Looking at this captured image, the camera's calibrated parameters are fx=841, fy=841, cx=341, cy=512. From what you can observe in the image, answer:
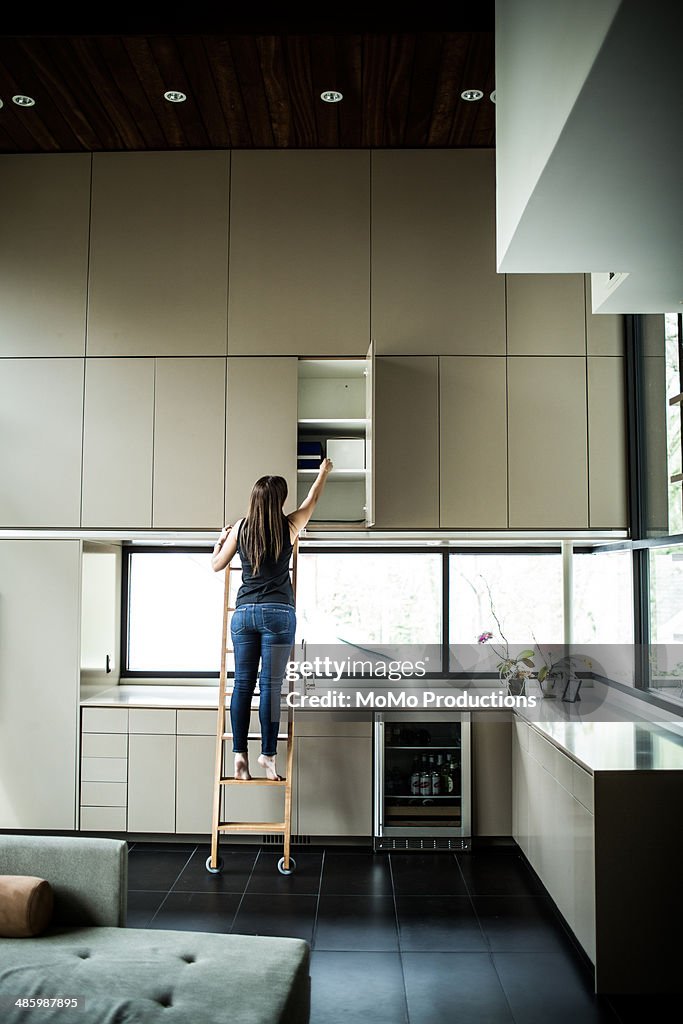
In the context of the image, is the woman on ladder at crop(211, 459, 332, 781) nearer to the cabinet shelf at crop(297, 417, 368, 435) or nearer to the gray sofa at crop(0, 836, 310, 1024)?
the cabinet shelf at crop(297, 417, 368, 435)

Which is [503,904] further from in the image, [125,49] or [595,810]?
[125,49]

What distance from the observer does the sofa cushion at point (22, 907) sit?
2.46 m

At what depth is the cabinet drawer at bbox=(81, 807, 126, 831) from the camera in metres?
4.62

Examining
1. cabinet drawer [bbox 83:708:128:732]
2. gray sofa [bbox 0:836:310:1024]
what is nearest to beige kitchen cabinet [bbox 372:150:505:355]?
cabinet drawer [bbox 83:708:128:732]

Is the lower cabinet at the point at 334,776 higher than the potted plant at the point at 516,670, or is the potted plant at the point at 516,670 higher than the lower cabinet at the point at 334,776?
the potted plant at the point at 516,670

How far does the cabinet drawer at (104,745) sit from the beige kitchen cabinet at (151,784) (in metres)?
0.05

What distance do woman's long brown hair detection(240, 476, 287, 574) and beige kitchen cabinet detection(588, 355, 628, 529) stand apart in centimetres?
173

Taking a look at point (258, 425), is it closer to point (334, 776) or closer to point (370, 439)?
point (370, 439)

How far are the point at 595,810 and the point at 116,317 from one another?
360 cm

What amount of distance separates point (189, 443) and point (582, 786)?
108 inches

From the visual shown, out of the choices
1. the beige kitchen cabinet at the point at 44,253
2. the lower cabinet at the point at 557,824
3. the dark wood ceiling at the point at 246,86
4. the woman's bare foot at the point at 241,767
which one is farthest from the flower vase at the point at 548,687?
the beige kitchen cabinet at the point at 44,253

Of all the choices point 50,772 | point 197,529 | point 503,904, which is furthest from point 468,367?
point 50,772

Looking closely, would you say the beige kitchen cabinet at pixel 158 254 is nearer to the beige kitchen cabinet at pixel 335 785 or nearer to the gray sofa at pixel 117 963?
the beige kitchen cabinet at pixel 335 785

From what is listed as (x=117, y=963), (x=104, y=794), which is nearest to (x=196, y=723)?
(x=104, y=794)
